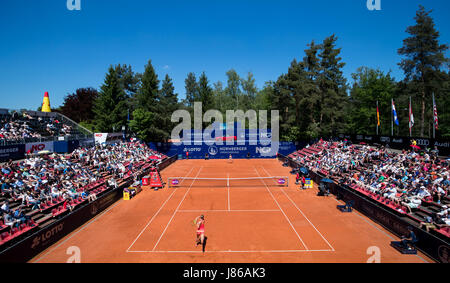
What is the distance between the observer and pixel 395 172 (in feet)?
66.6

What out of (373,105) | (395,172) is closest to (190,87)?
(373,105)

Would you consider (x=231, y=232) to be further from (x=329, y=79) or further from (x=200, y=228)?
(x=329, y=79)

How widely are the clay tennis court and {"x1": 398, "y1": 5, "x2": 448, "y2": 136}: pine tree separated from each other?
88.7 feet

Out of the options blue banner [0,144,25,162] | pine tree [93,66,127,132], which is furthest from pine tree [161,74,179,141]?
blue banner [0,144,25,162]

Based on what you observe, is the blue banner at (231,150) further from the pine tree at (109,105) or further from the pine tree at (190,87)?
the pine tree at (190,87)

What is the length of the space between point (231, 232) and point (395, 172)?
1481 cm

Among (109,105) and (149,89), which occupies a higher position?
(149,89)

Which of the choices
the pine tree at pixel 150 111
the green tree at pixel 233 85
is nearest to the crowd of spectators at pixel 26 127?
the pine tree at pixel 150 111

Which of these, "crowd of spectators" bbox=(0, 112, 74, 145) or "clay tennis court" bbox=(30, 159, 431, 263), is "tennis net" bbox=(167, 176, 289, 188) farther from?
"crowd of spectators" bbox=(0, 112, 74, 145)

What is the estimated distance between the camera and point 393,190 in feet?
56.3

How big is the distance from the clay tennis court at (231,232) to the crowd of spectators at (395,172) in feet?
8.88

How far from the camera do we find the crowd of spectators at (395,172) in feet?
52.4
